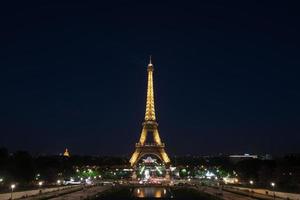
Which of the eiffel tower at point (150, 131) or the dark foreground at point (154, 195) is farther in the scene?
the eiffel tower at point (150, 131)

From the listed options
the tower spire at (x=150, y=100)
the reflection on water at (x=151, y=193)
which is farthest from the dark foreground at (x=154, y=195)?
the tower spire at (x=150, y=100)

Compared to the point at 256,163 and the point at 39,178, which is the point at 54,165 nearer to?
the point at 39,178

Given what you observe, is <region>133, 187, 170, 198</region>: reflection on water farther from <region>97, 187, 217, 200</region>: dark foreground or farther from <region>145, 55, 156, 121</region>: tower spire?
<region>145, 55, 156, 121</region>: tower spire

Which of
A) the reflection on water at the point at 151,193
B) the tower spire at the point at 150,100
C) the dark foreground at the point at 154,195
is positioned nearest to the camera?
the dark foreground at the point at 154,195

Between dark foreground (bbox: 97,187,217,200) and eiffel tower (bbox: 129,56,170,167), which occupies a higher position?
eiffel tower (bbox: 129,56,170,167)

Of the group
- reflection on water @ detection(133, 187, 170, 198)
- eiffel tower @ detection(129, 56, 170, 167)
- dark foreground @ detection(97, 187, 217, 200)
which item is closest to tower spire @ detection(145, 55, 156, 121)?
eiffel tower @ detection(129, 56, 170, 167)

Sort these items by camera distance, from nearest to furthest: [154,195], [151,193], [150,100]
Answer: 1. [154,195]
2. [151,193]
3. [150,100]

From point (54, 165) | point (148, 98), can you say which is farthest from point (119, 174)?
point (54, 165)

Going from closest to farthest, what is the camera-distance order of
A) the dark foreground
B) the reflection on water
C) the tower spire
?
1. the dark foreground
2. the reflection on water
3. the tower spire

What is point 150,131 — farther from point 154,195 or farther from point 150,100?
point 154,195

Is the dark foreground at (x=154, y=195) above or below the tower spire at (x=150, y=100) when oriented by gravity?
below

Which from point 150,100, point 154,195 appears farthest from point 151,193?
point 150,100

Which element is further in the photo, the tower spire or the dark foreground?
the tower spire

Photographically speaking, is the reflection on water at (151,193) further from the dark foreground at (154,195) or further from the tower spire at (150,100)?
the tower spire at (150,100)
